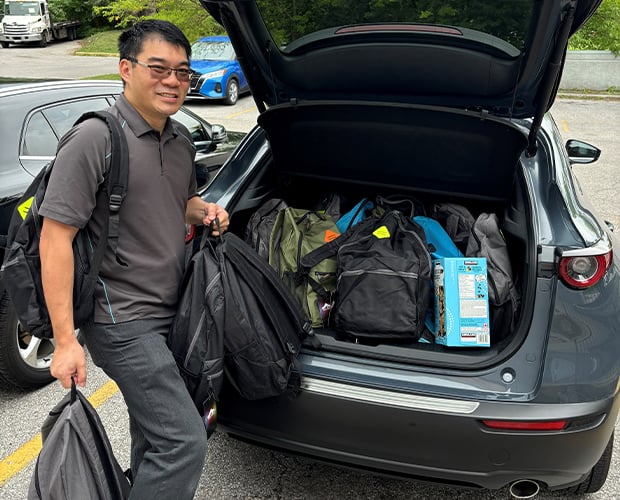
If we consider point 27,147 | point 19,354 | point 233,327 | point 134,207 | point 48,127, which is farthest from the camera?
point 48,127

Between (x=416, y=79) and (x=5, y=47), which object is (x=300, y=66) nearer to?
(x=416, y=79)

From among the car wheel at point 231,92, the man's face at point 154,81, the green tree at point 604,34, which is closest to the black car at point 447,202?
the man's face at point 154,81

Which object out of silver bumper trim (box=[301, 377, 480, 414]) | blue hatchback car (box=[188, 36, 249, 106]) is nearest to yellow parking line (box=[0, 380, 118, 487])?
silver bumper trim (box=[301, 377, 480, 414])

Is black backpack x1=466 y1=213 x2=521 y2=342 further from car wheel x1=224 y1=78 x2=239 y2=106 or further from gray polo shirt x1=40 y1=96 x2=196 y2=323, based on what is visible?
car wheel x1=224 y1=78 x2=239 y2=106

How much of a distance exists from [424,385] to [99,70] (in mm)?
20691

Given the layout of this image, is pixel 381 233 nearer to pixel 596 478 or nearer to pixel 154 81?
pixel 154 81

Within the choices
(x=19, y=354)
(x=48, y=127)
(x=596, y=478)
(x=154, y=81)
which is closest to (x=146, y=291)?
(x=154, y=81)

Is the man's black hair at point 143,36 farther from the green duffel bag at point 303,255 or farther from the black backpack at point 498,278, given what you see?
the black backpack at point 498,278

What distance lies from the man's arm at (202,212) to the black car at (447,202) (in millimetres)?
427

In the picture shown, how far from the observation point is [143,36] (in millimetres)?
1812

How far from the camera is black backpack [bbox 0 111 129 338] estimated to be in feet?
5.63

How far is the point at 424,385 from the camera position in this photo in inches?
76.7

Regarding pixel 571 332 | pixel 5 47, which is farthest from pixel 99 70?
pixel 571 332

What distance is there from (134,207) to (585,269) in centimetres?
148
